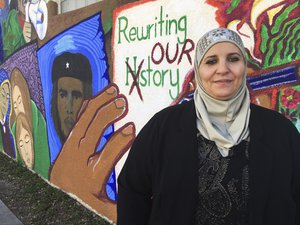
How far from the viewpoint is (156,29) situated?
10.2 ft

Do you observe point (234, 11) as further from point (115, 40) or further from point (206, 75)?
point (115, 40)

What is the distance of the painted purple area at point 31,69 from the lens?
211 inches

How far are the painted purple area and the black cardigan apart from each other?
3917mm

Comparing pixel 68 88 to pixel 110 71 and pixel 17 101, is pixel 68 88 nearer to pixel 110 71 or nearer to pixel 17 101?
pixel 110 71

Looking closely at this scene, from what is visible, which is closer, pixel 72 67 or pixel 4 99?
pixel 72 67

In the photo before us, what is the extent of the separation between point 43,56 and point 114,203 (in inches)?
94.6

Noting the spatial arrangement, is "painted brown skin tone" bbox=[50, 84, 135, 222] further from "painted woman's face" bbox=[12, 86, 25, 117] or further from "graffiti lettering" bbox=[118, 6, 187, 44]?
"painted woman's face" bbox=[12, 86, 25, 117]

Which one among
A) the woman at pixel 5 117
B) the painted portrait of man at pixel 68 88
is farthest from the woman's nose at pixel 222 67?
the woman at pixel 5 117

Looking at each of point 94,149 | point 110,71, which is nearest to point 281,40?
point 110,71

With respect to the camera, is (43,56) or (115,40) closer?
Result: (115,40)

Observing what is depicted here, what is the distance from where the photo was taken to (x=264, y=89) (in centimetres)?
235

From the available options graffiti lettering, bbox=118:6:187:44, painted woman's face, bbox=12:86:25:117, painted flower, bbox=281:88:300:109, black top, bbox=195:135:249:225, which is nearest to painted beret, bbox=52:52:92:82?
graffiti lettering, bbox=118:6:187:44

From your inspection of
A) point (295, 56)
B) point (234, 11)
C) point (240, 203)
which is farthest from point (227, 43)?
point (234, 11)

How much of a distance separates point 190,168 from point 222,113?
267 millimetres
